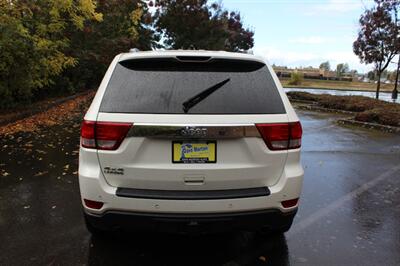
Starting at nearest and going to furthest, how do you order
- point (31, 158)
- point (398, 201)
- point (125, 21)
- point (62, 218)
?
1. point (62, 218)
2. point (398, 201)
3. point (31, 158)
4. point (125, 21)

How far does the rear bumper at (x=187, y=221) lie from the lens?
2918 mm

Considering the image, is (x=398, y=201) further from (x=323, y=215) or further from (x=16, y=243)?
(x=16, y=243)

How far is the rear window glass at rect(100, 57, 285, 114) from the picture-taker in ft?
9.77

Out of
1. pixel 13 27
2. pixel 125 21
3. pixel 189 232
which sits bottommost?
pixel 189 232

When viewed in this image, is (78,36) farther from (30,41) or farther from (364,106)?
(364,106)

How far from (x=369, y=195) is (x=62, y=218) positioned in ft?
12.8

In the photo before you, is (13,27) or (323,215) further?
(13,27)

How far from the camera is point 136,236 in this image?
3.81 meters

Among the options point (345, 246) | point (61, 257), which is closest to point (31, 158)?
point (61, 257)

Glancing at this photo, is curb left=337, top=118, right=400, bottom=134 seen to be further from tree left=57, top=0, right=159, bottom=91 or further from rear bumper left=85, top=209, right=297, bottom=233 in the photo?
tree left=57, top=0, right=159, bottom=91

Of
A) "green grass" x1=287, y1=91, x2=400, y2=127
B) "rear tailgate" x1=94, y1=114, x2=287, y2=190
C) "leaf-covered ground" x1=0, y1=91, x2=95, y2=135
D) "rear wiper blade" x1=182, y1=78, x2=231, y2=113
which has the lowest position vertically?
"leaf-covered ground" x1=0, y1=91, x2=95, y2=135

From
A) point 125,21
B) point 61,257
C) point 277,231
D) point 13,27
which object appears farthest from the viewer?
point 125,21

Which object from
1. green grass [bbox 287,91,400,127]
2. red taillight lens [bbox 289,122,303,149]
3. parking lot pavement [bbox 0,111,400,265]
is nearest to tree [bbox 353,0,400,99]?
green grass [bbox 287,91,400,127]

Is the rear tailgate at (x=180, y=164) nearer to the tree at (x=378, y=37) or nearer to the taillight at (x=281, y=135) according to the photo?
the taillight at (x=281, y=135)
